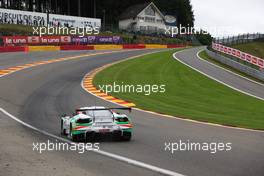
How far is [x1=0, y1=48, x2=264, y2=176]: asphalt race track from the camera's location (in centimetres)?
1059

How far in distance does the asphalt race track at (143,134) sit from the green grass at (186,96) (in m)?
1.77

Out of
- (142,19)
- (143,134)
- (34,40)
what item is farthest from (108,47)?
(142,19)

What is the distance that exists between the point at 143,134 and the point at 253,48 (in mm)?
59829

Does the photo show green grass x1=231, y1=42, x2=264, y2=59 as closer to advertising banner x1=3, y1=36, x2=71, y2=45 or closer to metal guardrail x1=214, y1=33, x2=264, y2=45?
metal guardrail x1=214, y1=33, x2=264, y2=45

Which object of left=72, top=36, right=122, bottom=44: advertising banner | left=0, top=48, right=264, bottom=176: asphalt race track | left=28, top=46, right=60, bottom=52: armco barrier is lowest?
left=0, top=48, right=264, bottom=176: asphalt race track

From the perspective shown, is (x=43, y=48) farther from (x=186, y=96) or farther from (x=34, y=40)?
(x=186, y=96)

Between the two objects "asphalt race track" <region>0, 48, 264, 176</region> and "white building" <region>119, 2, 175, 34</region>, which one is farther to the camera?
"white building" <region>119, 2, 175, 34</region>

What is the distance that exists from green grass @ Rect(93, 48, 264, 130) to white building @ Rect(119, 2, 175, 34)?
81.8 metres

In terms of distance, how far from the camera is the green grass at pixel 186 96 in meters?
20.7

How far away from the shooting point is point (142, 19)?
12631 centimetres

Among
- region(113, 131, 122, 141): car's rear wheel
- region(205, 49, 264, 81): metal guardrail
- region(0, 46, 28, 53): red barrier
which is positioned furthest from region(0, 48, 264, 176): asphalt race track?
region(0, 46, 28, 53): red barrier

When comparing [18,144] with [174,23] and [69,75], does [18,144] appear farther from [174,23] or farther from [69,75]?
[174,23]

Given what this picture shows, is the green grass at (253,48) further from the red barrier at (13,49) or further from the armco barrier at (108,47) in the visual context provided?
the red barrier at (13,49)

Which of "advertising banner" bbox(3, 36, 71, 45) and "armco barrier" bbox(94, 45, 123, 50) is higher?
"advertising banner" bbox(3, 36, 71, 45)
